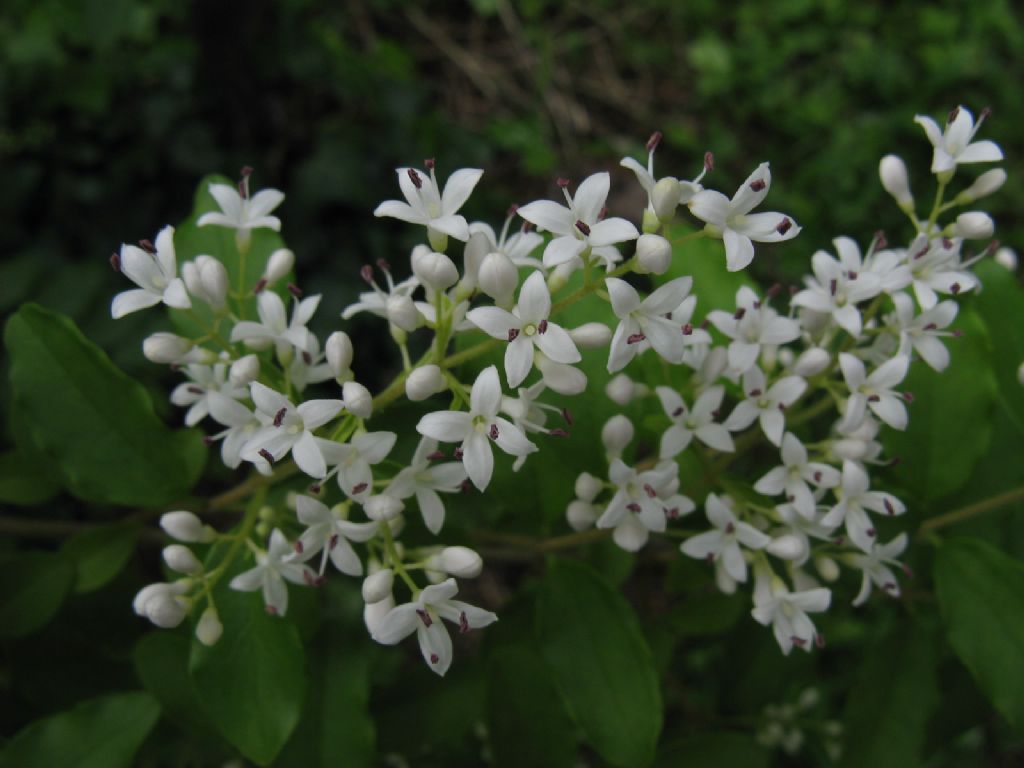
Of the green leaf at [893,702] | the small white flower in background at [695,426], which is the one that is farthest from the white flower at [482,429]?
the green leaf at [893,702]

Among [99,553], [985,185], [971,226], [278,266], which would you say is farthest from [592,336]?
[99,553]

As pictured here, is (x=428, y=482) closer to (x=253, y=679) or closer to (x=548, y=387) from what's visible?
A: (x=548, y=387)

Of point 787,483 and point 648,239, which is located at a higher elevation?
point 648,239

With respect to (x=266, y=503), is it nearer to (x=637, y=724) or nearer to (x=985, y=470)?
(x=637, y=724)

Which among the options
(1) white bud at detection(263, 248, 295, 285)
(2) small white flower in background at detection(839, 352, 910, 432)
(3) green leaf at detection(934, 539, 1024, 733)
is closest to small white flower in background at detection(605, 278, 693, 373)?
(2) small white flower in background at detection(839, 352, 910, 432)

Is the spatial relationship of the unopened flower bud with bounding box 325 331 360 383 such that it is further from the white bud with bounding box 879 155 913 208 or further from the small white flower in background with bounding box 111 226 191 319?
the white bud with bounding box 879 155 913 208

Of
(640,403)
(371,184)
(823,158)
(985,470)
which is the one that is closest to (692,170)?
(823,158)
